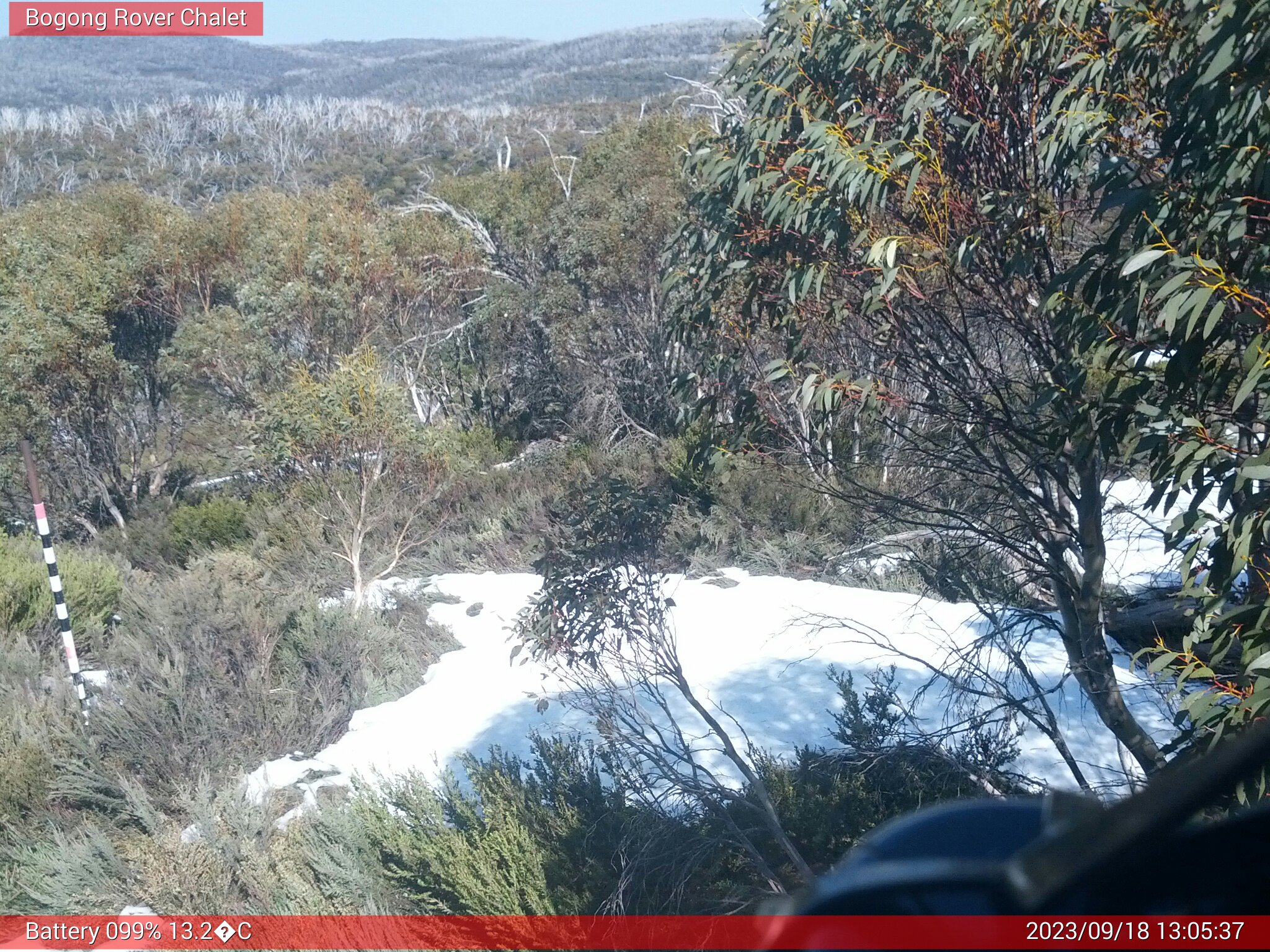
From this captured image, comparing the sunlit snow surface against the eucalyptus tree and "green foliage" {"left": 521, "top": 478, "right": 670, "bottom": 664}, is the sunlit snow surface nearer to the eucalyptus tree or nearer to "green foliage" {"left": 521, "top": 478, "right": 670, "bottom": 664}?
"green foliage" {"left": 521, "top": 478, "right": 670, "bottom": 664}

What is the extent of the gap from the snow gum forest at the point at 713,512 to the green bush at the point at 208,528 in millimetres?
59

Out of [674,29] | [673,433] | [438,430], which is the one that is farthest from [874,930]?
[674,29]

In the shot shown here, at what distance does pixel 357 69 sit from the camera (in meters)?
79.3

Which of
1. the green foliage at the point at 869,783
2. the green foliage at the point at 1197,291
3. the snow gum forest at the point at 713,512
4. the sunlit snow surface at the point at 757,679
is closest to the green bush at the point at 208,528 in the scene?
the snow gum forest at the point at 713,512

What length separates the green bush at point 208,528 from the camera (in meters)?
11.8

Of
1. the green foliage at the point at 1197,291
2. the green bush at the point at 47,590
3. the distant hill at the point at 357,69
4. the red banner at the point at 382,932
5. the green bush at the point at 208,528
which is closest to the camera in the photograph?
the green foliage at the point at 1197,291

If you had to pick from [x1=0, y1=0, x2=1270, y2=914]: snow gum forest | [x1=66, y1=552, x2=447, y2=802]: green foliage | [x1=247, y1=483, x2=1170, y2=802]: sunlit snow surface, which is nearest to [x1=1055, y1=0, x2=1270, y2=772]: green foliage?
[x1=0, y1=0, x2=1270, y2=914]: snow gum forest

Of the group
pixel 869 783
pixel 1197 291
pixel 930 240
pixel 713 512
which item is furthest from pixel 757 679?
pixel 1197 291

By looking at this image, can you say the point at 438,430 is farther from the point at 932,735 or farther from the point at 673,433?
the point at 932,735

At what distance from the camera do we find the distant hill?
59000 millimetres

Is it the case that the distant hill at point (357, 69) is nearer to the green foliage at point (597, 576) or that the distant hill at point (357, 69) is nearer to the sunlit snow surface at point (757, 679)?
the sunlit snow surface at point (757, 679)

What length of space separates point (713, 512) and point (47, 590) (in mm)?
6218

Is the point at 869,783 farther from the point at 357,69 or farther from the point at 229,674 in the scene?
the point at 357,69

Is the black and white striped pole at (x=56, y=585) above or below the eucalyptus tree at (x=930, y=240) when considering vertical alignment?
below
